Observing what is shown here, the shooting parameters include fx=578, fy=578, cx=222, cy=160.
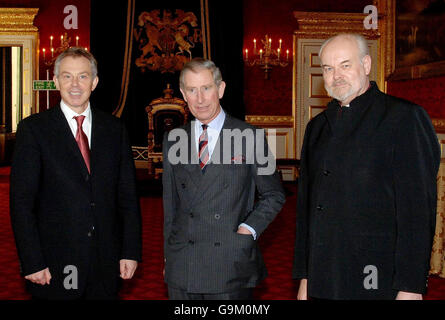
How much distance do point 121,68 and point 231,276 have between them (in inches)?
357

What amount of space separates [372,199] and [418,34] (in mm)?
5287

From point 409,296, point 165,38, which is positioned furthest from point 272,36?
point 409,296

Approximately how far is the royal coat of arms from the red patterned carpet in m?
3.87

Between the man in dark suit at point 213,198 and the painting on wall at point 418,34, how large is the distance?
4257 millimetres

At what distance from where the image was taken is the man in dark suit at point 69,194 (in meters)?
2.22

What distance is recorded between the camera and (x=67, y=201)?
229cm

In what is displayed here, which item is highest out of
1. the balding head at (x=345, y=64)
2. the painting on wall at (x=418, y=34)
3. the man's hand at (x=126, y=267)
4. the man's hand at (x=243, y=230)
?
the painting on wall at (x=418, y=34)

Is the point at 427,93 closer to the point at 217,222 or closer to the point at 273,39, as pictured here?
the point at 217,222

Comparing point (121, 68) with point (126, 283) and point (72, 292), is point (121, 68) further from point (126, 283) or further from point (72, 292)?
point (72, 292)

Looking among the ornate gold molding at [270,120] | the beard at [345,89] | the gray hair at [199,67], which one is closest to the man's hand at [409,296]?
the beard at [345,89]

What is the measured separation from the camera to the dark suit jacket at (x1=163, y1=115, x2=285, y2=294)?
7.30 feet

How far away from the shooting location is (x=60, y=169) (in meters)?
2.28

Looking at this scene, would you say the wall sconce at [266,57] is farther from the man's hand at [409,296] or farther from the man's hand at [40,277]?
the man's hand at [409,296]

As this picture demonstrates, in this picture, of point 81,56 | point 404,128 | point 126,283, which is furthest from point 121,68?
point 404,128
